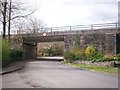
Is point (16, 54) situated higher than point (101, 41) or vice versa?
point (101, 41)

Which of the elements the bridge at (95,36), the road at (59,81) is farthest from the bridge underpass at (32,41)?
the road at (59,81)

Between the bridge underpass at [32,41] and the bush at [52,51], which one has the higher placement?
the bridge underpass at [32,41]

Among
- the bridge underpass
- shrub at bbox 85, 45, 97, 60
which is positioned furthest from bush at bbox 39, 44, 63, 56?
shrub at bbox 85, 45, 97, 60

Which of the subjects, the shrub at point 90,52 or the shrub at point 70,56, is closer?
the shrub at point 90,52

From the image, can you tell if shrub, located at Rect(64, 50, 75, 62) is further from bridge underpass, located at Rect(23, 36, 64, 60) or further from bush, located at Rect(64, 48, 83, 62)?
bridge underpass, located at Rect(23, 36, 64, 60)

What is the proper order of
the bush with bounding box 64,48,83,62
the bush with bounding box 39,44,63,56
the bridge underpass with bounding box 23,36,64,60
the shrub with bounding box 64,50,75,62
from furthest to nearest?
the bush with bounding box 39,44,63,56 < the bridge underpass with bounding box 23,36,64,60 < the shrub with bounding box 64,50,75,62 < the bush with bounding box 64,48,83,62

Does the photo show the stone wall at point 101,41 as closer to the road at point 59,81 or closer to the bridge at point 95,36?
the bridge at point 95,36

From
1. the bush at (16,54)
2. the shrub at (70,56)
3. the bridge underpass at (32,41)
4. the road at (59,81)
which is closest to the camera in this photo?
the road at (59,81)

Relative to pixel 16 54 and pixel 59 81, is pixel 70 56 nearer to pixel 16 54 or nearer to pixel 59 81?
pixel 16 54

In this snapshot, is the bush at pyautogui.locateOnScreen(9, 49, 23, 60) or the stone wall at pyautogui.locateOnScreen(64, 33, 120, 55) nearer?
the stone wall at pyautogui.locateOnScreen(64, 33, 120, 55)

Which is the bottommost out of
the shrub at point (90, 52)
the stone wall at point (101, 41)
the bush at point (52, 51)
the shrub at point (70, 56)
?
the bush at point (52, 51)

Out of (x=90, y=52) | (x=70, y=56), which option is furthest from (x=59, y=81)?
(x=70, y=56)

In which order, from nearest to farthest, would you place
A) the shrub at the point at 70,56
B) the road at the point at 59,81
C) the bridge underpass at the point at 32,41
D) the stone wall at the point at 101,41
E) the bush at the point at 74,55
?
the road at the point at 59,81
the bush at the point at 74,55
the shrub at the point at 70,56
the stone wall at the point at 101,41
the bridge underpass at the point at 32,41

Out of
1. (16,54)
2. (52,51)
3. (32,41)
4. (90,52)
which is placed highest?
(32,41)
